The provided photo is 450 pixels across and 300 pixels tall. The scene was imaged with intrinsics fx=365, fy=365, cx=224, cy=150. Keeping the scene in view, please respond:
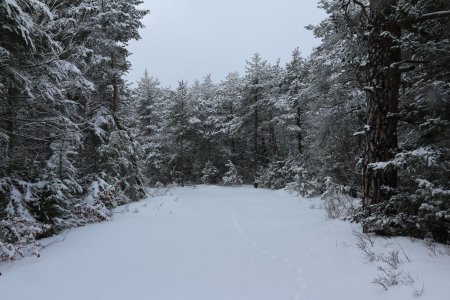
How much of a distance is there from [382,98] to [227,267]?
379 cm

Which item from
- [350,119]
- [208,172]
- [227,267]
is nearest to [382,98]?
[227,267]

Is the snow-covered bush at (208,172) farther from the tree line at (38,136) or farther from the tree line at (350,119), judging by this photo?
the tree line at (38,136)

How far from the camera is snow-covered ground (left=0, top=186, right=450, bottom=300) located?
439 centimetres

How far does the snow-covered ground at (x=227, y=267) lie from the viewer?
4391 millimetres

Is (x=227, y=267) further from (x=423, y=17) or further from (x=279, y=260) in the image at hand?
(x=423, y=17)

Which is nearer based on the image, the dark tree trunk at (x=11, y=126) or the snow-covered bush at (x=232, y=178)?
the dark tree trunk at (x=11, y=126)

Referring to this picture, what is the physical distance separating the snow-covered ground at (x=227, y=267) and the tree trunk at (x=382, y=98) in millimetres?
1041

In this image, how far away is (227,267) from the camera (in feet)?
18.9

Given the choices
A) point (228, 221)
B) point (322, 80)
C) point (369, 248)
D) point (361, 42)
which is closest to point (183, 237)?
point (228, 221)

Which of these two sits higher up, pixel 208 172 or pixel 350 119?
pixel 350 119

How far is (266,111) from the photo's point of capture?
35.7 m

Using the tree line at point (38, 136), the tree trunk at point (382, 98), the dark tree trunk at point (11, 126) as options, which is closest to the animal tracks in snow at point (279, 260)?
the tree trunk at point (382, 98)

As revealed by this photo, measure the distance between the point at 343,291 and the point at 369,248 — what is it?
1.18 metres

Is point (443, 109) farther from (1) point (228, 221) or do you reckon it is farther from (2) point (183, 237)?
(1) point (228, 221)
